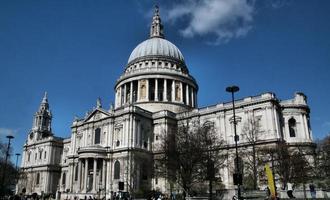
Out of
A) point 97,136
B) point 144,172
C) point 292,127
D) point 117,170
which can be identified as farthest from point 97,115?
point 292,127

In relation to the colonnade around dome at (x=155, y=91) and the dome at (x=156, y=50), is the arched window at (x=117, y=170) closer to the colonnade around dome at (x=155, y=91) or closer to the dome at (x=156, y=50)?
the colonnade around dome at (x=155, y=91)

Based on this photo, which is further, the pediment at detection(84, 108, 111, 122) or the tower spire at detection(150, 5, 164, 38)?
the tower spire at detection(150, 5, 164, 38)

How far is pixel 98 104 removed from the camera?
234 ft

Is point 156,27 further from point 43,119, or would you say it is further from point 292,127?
point 292,127

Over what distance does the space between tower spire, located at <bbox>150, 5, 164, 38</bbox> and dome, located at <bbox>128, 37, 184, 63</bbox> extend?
4.23 metres

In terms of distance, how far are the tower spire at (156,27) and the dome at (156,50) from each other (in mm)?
4231

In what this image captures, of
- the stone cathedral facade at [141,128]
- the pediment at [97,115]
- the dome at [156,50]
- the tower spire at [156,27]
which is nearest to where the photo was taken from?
the stone cathedral facade at [141,128]

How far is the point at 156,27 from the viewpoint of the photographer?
3893 inches

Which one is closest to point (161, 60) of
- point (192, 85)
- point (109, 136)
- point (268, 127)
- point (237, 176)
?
point (192, 85)

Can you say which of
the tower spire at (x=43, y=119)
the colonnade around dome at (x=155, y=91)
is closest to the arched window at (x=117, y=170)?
the colonnade around dome at (x=155, y=91)

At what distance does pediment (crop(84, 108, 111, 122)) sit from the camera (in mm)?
68938

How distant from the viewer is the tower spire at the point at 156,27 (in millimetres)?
98000

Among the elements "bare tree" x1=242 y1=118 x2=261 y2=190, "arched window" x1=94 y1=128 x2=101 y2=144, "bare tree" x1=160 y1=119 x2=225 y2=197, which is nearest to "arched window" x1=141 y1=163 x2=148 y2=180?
"arched window" x1=94 y1=128 x2=101 y2=144

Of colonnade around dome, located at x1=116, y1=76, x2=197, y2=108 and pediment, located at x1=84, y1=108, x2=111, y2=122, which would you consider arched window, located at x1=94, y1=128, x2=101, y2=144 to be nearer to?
pediment, located at x1=84, y1=108, x2=111, y2=122
